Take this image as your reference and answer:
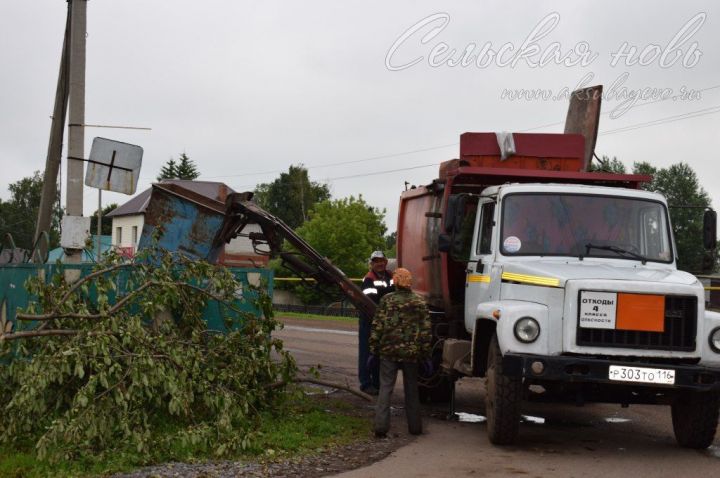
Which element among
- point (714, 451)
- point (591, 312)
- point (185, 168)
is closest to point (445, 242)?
point (591, 312)

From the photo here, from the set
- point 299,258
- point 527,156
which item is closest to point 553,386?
point 527,156

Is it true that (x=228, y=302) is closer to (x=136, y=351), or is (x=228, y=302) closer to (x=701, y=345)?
(x=136, y=351)

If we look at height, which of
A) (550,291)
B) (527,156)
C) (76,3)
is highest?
(76,3)

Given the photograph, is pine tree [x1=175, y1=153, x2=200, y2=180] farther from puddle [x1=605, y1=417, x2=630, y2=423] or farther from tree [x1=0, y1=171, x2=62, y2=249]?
puddle [x1=605, y1=417, x2=630, y2=423]

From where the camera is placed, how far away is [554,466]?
27.0ft

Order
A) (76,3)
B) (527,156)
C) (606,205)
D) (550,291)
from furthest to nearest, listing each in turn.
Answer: (76,3) < (527,156) < (606,205) < (550,291)

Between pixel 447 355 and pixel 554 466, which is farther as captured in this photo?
pixel 447 355

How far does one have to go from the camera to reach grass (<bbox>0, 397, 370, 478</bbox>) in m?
7.73

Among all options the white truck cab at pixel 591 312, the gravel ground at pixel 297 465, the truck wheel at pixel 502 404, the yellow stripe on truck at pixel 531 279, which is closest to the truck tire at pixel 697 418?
the white truck cab at pixel 591 312

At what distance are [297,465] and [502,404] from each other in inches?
80.0

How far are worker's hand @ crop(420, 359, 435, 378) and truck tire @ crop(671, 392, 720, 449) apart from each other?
314 cm

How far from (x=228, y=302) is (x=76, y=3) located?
252 inches

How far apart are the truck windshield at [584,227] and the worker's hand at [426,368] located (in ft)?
7.50

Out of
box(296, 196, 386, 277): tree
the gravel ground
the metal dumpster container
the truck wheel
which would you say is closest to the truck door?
the truck wheel
